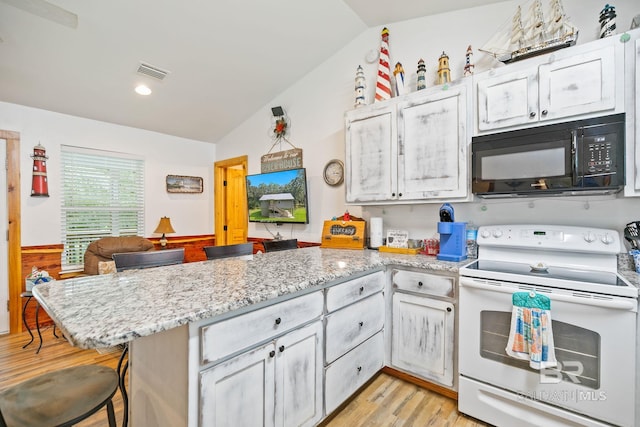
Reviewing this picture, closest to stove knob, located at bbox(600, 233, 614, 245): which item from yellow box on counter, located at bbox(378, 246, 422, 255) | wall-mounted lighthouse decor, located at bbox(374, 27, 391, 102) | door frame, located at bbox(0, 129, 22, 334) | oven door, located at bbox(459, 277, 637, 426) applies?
oven door, located at bbox(459, 277, 637, 426)

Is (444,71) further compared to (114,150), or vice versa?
(114,150)

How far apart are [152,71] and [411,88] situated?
2593 millimetres

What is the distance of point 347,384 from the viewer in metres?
1.78

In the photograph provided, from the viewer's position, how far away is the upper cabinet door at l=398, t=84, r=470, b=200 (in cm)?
209

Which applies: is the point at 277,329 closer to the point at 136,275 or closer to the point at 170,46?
the point at 136,275

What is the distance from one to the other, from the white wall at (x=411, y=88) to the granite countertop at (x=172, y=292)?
677mm

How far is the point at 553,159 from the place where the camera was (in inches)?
68.8

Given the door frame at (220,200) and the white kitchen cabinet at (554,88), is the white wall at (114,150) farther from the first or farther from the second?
the white kitchen cabinet at (554,88)

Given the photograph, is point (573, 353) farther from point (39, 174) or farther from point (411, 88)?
point (39, 174)

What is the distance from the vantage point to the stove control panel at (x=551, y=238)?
1.72 m

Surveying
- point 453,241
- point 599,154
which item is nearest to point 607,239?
point 599,154

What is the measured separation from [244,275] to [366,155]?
156 cm

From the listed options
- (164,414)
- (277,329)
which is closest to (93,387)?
(164,414)

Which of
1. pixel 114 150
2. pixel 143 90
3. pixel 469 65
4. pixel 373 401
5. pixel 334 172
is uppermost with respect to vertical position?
pixel 143 90
